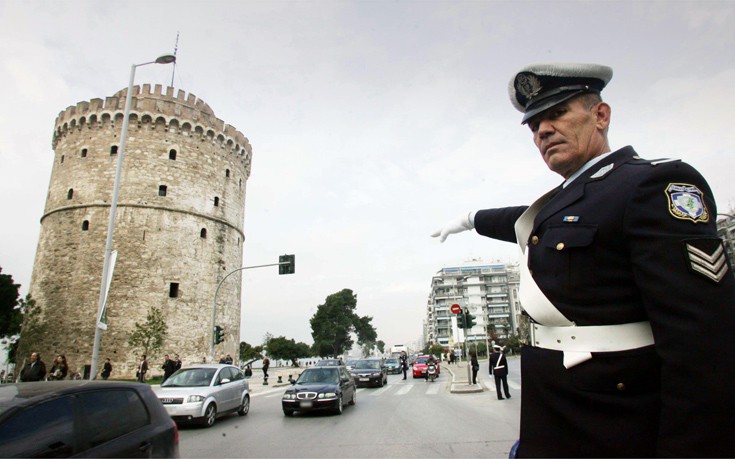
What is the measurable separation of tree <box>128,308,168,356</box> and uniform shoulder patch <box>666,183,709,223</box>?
28.7 metres

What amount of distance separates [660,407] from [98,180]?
34.1 metres

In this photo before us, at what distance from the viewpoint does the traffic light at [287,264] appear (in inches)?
850

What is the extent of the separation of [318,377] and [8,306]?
1576 inches

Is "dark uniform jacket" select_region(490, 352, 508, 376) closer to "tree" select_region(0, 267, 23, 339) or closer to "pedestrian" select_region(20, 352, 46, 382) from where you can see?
"pedestrian" select_region(20, 352, 46, 382)

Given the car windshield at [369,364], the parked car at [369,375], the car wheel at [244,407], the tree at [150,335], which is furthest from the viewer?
the tree at [150,335]

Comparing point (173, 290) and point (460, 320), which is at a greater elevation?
point (173, 290)

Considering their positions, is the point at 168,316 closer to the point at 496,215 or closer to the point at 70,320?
the point at 70,320

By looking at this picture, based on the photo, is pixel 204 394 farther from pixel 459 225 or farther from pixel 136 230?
pixel 136 230

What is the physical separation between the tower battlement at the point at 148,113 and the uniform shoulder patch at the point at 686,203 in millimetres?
33591

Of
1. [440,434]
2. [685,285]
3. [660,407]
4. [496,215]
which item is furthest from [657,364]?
[440,434]

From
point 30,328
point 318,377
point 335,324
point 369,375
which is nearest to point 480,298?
point 335,324

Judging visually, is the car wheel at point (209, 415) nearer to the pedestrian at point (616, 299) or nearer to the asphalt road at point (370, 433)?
the asphalt road at point (370, 433)

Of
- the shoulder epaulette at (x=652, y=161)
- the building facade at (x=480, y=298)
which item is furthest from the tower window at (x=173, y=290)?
the building facade at (x=480, y=298)

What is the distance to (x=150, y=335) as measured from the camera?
25.6 metres
